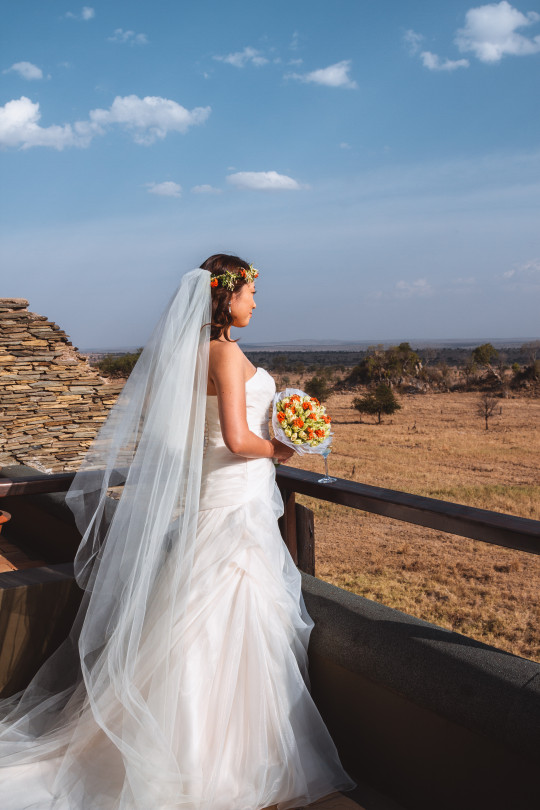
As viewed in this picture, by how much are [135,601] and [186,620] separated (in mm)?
164

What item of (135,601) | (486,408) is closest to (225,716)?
(135,601)

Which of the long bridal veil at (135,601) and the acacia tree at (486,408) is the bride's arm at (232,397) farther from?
the acacia tree at (486,408)

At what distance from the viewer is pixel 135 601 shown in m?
1.89

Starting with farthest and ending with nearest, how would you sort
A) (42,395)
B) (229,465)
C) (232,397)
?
1. (42,395)
2. (229,465)
3. (232,397)

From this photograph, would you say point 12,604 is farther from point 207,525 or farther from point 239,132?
point 239,132

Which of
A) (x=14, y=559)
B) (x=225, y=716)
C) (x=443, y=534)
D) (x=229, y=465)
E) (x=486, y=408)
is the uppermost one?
(x=229, y=465)

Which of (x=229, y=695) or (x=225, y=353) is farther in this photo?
(x=225, y=353)

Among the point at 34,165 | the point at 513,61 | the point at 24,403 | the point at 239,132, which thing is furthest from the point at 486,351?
the point at 24,403

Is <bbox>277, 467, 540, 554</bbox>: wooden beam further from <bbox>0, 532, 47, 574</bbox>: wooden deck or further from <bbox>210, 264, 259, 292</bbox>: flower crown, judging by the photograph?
<bbox>0, 532, 47, 574</bbox>: wooden deck

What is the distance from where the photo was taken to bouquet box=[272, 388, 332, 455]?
2082 mm

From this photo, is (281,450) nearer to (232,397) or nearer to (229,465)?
(229,465)

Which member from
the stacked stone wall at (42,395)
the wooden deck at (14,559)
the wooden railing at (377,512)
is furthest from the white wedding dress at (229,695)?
the stacked stone wall at (42,395)

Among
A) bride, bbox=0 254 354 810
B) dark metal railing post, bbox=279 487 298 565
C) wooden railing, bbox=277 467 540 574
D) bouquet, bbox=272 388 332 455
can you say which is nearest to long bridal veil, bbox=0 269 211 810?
bride, bbox=0 254 354 810

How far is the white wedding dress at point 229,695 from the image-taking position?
1.75 meters
